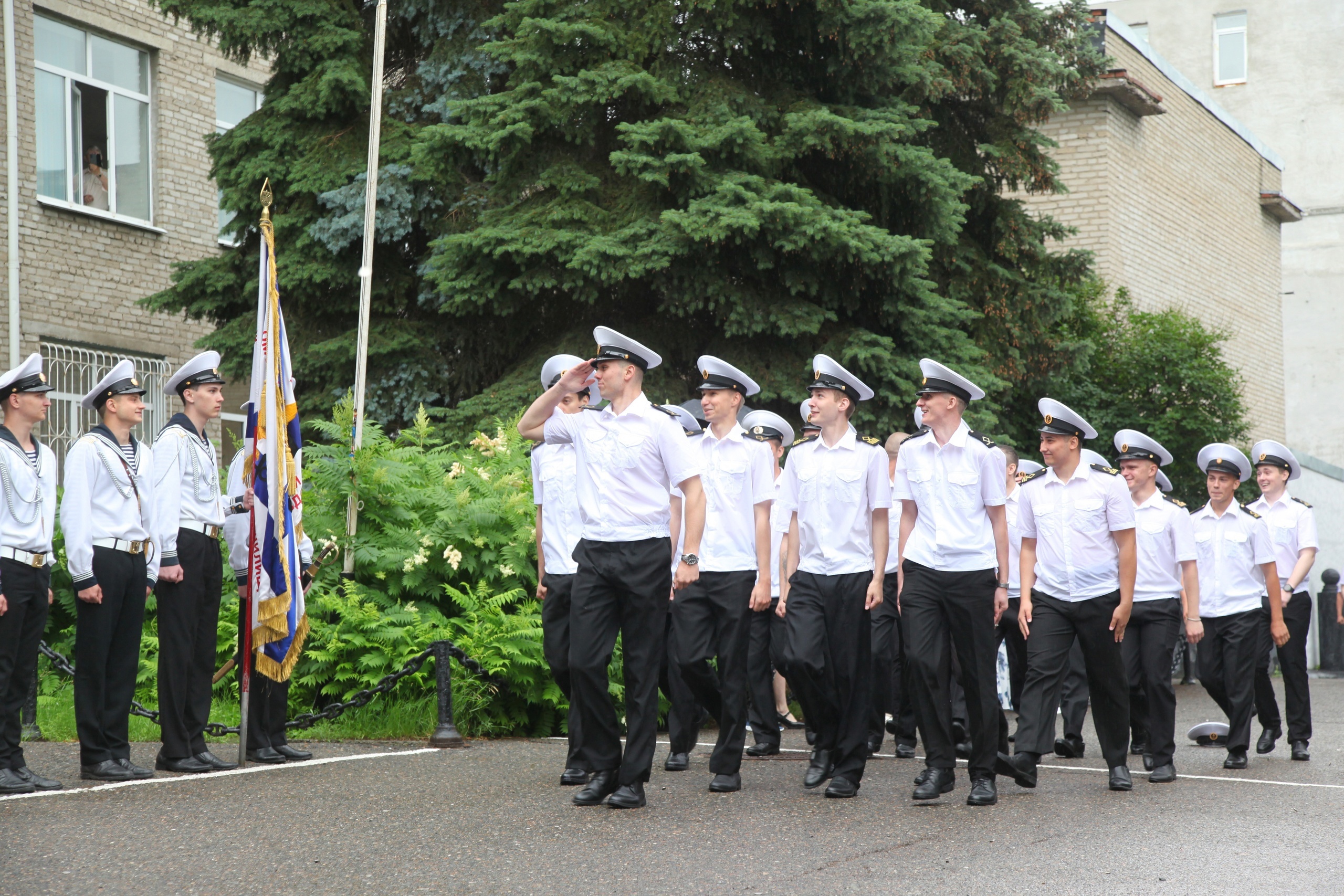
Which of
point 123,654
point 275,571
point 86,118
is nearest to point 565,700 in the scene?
point 275,571

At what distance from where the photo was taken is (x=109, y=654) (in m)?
8.05

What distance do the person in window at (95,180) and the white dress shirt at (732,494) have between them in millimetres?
13749

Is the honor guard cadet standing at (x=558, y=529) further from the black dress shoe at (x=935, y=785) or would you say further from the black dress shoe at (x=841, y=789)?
the black dress shoe at (x=935, y=785)

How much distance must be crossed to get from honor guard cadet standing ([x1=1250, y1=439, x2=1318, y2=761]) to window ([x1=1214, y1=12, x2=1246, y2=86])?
3136 cm

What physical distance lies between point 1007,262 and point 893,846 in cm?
1260

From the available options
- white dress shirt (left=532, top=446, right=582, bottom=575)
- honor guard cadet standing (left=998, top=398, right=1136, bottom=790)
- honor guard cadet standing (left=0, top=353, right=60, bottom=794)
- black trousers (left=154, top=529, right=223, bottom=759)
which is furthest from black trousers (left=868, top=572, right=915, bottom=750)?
honor guard cadet standing (left=0, top=353, right=60, bottom=794)

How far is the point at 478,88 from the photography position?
15.8 meters

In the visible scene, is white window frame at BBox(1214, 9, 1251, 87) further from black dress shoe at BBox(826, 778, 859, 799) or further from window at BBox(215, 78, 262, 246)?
black dress shoe at BBox(826, 778, 859, 799)

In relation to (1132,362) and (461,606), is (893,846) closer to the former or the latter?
(461,606)

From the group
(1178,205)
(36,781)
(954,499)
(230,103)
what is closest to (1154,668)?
(954,499)

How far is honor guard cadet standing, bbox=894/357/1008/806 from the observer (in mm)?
7531

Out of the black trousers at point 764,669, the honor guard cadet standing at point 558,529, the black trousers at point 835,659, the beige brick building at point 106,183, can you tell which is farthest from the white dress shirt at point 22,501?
the beige brick building at point 106,183

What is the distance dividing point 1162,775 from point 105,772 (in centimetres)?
606

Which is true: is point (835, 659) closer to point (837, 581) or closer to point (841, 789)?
point (837, 581)
